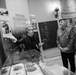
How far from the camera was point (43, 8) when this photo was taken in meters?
3.99

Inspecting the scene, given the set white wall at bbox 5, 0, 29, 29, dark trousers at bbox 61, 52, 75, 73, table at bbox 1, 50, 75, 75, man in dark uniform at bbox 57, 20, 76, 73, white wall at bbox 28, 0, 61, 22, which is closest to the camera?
table at bbox 1, 50, 75, 75

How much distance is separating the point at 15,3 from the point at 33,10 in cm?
105

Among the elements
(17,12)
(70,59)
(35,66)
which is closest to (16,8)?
(17,12)

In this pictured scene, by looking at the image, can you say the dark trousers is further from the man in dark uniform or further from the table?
the table

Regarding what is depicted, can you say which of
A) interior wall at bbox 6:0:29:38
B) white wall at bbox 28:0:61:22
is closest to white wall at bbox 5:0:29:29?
interior wall at bbox 6:0:29:38

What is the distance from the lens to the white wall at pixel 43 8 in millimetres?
3832

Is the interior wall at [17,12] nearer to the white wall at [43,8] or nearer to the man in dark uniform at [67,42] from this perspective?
the white wall at [43,8]

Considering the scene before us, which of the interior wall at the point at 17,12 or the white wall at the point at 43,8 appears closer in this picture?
the interior wall at the point at 17,12

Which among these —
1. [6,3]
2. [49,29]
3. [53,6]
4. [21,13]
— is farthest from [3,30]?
[53,6]

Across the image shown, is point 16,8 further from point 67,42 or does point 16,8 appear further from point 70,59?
point 70,59

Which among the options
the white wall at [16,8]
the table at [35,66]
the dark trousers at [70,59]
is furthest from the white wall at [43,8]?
the table at [35,66]

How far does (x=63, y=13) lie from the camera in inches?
170

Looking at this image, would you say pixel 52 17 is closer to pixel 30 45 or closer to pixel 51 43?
pixel 51 43

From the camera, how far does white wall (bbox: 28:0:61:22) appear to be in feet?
12.6
